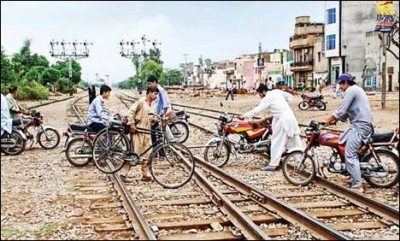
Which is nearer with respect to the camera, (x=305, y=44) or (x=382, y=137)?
(x=382, y=137)

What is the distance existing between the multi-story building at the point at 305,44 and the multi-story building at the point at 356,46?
932cm

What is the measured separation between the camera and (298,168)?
378 inches

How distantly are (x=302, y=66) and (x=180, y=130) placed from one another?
6408 cm

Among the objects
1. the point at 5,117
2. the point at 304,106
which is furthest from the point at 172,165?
the point at 304,106

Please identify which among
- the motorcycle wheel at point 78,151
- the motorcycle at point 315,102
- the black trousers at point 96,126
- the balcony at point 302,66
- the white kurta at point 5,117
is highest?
the balcony at point 302,66

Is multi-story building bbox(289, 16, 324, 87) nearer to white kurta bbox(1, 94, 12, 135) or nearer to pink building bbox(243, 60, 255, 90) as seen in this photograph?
pink building bbox(243, 60, 255, 90)

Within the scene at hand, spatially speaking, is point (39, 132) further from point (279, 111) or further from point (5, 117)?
point (279, 111)

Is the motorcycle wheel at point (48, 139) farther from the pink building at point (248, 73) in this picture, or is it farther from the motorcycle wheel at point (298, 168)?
the pink building at point (248, 73)

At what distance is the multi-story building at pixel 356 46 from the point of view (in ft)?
171

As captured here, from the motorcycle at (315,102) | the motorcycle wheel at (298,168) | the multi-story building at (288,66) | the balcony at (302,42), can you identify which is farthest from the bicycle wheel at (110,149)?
the multi-story building at (288,66)

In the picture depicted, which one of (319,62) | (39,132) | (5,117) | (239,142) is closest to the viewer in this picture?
(5,117)

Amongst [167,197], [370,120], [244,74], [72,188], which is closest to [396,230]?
[370,120]

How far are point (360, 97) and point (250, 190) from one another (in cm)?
212

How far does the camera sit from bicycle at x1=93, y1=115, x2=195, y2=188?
9.59m
